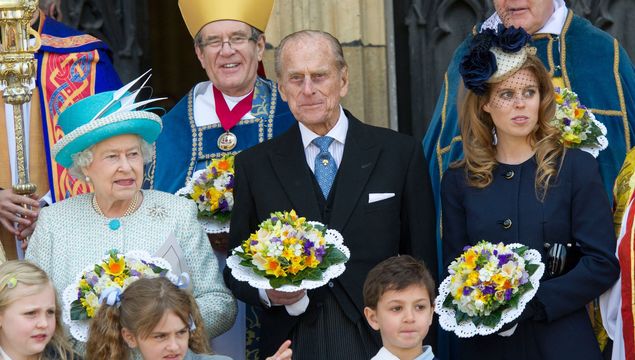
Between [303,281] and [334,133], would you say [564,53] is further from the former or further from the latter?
[303,281]

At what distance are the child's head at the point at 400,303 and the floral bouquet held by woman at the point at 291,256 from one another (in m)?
0.15

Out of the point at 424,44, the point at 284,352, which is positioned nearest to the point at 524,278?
the point at 284,352

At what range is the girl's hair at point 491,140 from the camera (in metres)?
5.43

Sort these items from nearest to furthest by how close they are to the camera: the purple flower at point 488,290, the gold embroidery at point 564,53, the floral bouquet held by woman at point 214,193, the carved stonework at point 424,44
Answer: the purple flower at point 488,290 < the floral bouquet held by woman at point 214,193 < the gold embroidery at point 564,53 < the carved stonework at point 424,44

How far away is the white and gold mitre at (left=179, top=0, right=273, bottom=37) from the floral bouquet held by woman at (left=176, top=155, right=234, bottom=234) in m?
0.67

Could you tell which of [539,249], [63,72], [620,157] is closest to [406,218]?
[539,249]

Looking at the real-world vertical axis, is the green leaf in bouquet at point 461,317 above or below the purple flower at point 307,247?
below

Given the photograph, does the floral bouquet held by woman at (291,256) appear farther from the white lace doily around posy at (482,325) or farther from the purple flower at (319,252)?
the white lace doily around posy at (482,325)

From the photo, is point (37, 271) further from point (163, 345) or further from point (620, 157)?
point (620, 157)

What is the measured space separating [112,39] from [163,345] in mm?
3305

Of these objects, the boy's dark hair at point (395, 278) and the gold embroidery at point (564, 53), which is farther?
the gold embroidery at point (564, 53)

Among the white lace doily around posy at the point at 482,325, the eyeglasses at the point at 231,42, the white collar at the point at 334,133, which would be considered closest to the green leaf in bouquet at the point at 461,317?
the white lace doily around posy at the point at 482,325

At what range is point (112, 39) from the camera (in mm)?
7980

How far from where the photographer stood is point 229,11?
20.8 ft
